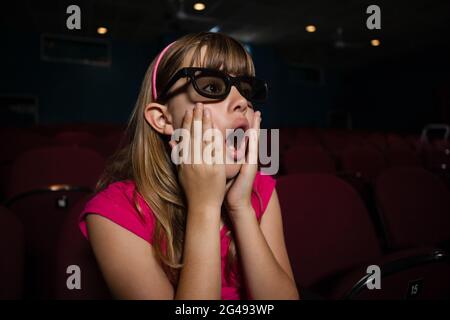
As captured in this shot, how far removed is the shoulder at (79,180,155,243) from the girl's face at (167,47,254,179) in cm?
23

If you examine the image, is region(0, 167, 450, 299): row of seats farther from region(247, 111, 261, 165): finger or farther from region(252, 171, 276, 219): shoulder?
region(247, 111, 261, 165): finger

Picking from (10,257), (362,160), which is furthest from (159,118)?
(362,160)

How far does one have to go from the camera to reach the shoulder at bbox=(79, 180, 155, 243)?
2.66 feet

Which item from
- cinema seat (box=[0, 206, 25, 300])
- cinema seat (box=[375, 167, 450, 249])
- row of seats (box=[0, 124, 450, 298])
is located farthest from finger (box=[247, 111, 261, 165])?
cinema seat (box=[375, 167, 450, 249])

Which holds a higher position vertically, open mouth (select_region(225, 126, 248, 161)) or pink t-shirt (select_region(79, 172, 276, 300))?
open mouth (select_region(225, 126, 248, 161))

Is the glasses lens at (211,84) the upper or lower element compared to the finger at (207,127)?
upper

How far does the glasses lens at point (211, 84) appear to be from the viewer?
0.85 m

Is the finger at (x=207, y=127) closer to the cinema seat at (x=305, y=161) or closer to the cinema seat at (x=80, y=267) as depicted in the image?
the cinema seat at (x=80, y=267)

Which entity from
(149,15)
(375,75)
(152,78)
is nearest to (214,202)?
(152,78)

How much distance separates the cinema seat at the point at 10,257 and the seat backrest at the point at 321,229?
3.12ft

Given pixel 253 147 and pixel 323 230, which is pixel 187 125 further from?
pixel 323 230

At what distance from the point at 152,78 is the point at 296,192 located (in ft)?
2.62

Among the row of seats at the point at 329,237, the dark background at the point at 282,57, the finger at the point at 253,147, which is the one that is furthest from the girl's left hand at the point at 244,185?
the dark background at the point at 282,57
